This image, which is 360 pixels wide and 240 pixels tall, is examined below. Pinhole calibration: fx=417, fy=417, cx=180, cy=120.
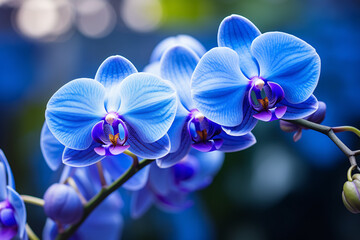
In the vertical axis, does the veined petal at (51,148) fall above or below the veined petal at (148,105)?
below

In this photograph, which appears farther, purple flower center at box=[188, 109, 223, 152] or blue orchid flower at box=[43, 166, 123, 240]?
blue orchid flower at box=[43, 166, 123, 240]

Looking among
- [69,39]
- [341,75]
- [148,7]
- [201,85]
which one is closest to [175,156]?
[201,85]

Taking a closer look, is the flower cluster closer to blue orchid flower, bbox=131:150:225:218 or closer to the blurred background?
blue orchid flower, bbox=131:150:225:218

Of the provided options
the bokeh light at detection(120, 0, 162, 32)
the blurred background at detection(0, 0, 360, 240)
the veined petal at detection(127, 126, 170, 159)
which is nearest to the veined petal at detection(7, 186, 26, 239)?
the veined petal at detection(127, 126, 170, 159)

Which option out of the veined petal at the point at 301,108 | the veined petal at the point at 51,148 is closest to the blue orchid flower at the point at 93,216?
the veined petal at the point at 51,148

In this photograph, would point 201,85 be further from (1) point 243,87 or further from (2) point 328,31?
(2) point 328,31

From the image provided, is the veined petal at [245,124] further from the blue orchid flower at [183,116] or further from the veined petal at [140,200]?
the veined petal at [140,200]

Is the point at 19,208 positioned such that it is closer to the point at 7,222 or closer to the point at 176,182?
the point at 7,222
